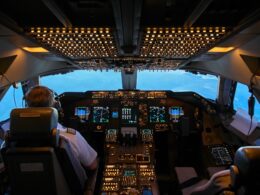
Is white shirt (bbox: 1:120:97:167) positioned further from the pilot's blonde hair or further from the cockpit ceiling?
the cockpit ceiling

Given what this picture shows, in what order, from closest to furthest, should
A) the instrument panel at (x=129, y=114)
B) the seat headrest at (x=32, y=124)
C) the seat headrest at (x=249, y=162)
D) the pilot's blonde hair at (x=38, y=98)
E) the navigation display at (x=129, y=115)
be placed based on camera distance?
the seat headrest at (x=249, y=162), the seat headrest at (x=32, y=124), the pilot's blonde hair at (x=38, y=98), the instrument panel at (x=129, y=114), the navigation display at (x=129, y=115)

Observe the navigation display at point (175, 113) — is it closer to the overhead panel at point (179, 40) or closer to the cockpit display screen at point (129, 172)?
the cockpit display screen at point (129, 172)

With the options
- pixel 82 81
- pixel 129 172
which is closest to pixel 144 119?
pixel 129 172

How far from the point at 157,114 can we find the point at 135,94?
43cm

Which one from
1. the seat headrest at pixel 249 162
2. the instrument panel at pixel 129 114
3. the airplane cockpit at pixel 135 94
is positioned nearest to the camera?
the seat headrest at pixel 249 162

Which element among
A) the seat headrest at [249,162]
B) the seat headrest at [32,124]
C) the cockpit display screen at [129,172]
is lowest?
the cockpit display screen at [129,172]

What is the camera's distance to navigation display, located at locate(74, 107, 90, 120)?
3.62 meters

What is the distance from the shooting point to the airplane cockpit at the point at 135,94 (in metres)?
1.46

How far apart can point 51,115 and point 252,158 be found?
3.90 feet

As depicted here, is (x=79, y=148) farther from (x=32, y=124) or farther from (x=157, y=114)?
(x=157, y=114)

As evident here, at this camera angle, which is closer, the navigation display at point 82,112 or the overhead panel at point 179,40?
the overhead panel at point 179,40

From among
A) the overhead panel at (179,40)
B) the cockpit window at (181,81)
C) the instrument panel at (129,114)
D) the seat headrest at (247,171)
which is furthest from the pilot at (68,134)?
the cockpit window at (181,81)

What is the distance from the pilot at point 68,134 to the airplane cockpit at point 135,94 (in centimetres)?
14

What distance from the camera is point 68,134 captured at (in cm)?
217
